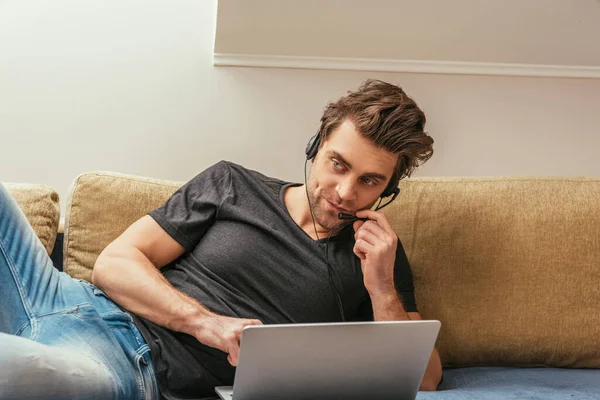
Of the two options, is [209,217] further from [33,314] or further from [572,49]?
[572,49]

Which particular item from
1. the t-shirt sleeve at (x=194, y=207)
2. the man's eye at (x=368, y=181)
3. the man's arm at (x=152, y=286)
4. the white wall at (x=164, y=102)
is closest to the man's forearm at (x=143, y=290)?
the man's arm at (x=152, y=286)

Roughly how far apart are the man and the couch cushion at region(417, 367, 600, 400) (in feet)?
0.31

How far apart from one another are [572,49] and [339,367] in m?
1.45

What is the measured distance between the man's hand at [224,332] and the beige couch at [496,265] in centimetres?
45

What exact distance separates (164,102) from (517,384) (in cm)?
117

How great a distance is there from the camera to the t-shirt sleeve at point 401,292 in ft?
5.57

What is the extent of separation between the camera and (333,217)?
1659mm

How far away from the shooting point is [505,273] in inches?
72.7

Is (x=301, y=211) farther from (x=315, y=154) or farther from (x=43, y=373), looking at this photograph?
(x=43, y=373)

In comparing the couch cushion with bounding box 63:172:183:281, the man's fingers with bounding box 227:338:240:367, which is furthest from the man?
the couch cushion with bounding box 63:172:183:281

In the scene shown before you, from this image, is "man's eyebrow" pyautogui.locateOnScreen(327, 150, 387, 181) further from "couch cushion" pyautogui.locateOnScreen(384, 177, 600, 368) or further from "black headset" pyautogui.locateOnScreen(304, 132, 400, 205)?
"couch cushion" pyautogui.locateOnScreen(384, 177, 600, 368)

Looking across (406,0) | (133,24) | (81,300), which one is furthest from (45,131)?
(406,0)

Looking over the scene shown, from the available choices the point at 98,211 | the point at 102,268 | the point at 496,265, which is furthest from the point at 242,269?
the point at 496,265

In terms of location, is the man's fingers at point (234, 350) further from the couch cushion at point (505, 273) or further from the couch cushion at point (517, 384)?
the couch cushion at point (505, 273)
